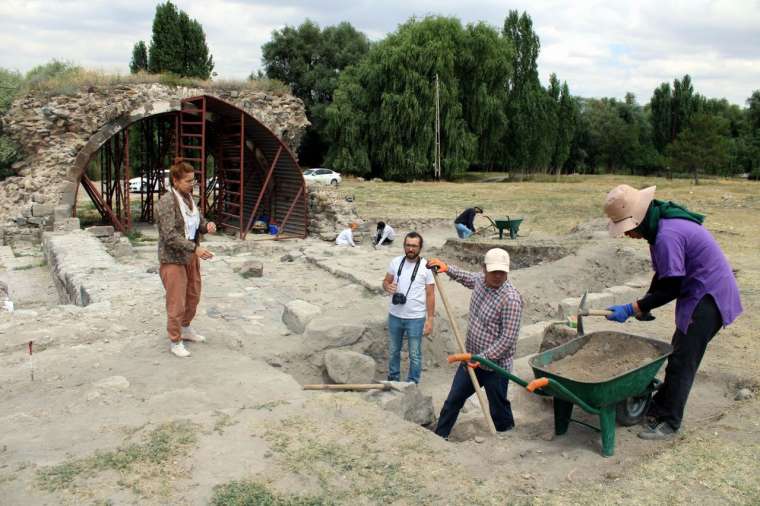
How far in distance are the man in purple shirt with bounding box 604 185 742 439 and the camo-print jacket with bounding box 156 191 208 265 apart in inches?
141

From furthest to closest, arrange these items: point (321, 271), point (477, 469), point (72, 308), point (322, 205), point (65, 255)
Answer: point (322, 205)
point (321, 271)
point (65, 255)
point (72, 308)
point (477, 469)

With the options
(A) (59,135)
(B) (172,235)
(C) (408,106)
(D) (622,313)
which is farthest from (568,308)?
(C) (408,106)

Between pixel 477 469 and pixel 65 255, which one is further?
pixel 65 255

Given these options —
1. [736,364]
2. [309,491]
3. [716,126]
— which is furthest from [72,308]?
[716,126]

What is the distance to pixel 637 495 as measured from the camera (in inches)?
151

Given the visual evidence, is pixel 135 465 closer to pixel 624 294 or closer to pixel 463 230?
pixel 624 294

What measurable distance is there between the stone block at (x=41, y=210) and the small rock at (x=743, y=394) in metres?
14.9

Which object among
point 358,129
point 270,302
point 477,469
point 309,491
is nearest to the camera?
point 309,491

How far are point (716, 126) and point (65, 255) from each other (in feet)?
127

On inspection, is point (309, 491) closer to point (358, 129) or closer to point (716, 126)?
point (358, 129)

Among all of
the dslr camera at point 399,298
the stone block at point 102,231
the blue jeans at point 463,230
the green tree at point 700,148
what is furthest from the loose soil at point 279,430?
the green tree at point 700,148

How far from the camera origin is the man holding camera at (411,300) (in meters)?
6.19

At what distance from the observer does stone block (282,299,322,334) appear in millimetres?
7594

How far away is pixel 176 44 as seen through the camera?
44656mm
